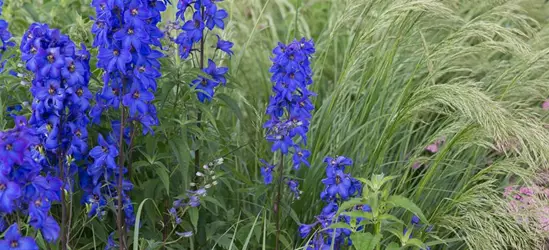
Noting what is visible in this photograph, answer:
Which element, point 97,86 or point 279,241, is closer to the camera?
point 97,86

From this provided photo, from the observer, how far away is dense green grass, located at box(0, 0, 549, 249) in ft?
9.42

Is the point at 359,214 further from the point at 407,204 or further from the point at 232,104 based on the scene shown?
the point at 232,104

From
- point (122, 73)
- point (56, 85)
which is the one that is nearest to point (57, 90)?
point (56, 85)

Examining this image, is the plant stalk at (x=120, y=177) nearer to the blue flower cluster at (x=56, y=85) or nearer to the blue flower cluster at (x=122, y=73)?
the blue flower cluster at (x=122, y=73)

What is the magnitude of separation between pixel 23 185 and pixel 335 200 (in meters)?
1.19

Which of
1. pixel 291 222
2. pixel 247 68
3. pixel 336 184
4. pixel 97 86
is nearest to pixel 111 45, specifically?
pixel 97 86

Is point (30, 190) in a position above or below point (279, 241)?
above

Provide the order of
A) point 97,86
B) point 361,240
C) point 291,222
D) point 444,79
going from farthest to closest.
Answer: point 444,79
point 291,222
point 97,86
point 361,240

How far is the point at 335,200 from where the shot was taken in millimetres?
3008

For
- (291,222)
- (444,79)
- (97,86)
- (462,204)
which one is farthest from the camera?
(444,79)

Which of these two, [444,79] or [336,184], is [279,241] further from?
[444,79]

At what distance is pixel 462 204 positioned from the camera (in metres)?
3.09

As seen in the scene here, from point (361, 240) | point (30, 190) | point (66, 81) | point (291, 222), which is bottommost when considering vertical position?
point (291, 222)

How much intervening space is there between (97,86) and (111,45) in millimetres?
382
